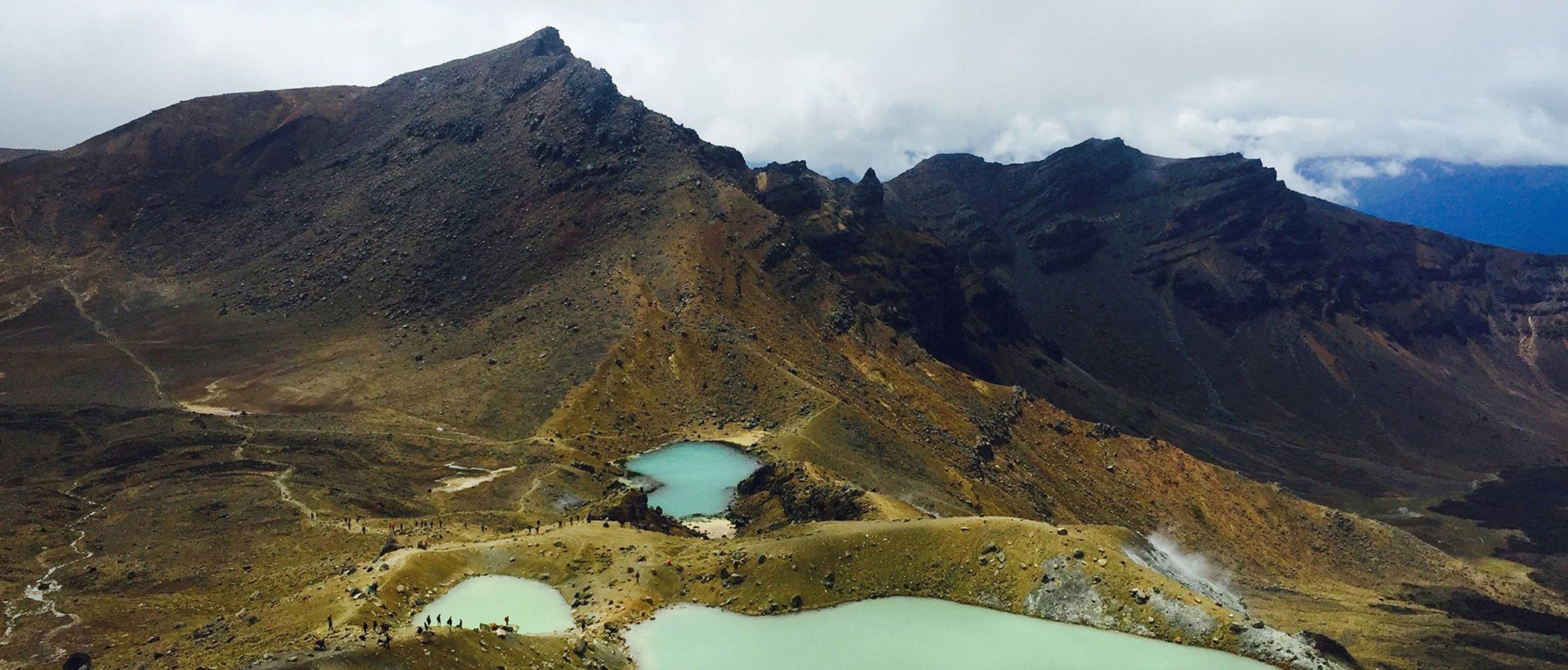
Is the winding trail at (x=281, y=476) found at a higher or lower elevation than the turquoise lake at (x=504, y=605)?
higher

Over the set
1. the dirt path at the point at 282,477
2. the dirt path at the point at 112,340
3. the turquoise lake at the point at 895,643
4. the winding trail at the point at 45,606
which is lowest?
the winding trail at the point at 45,606

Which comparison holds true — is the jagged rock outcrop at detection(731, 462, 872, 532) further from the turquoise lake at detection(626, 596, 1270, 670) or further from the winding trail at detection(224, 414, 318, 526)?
the winding trail at detection(224, 414, 318, 526)

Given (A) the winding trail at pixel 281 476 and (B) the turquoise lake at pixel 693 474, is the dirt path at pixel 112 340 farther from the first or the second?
(B) the turquoise lake at pixel 693 474

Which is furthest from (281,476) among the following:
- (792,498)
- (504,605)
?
(792,498)

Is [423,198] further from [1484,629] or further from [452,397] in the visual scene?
[1484,629]

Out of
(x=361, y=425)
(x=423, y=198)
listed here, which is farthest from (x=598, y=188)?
(x=361, y=425)

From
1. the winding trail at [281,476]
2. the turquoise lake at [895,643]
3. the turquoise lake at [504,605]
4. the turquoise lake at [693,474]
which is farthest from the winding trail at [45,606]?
the turquoise lake at [693,474]
